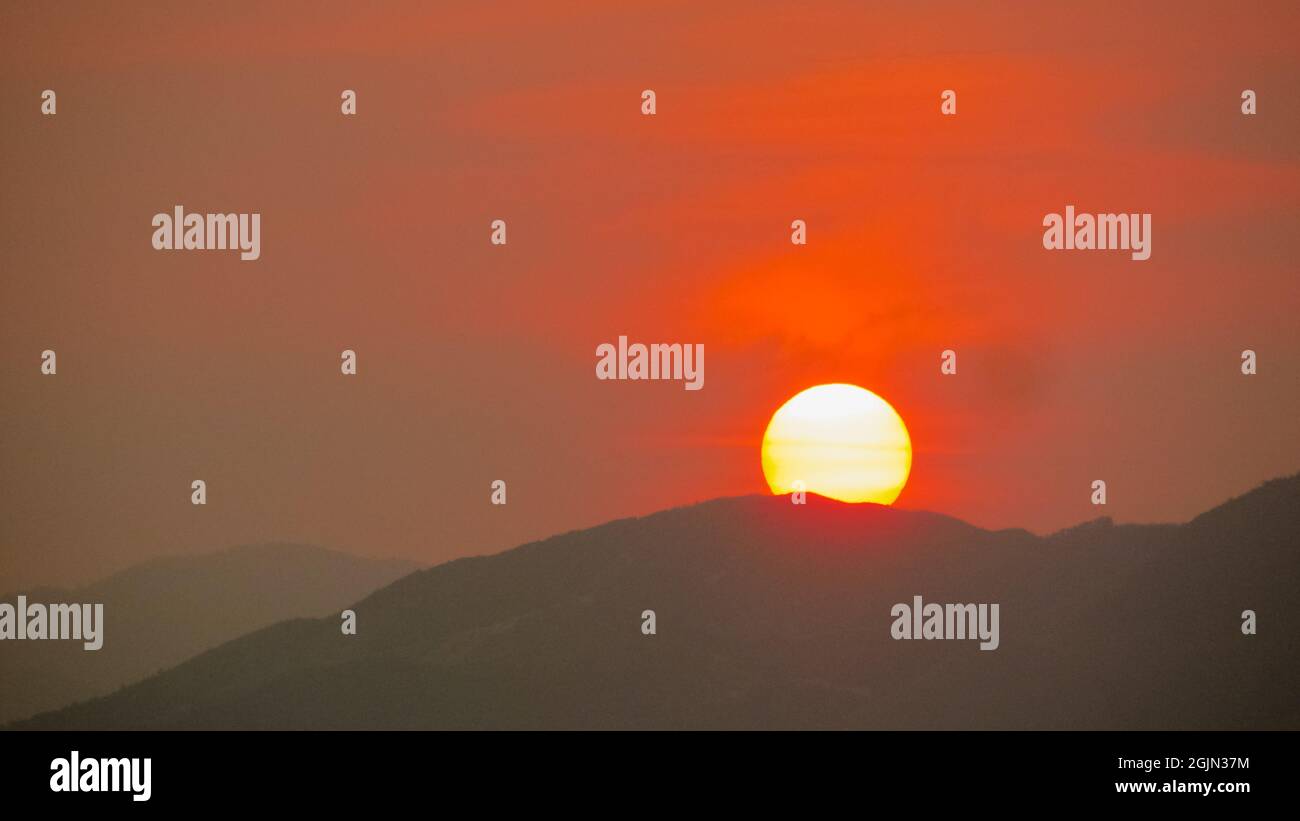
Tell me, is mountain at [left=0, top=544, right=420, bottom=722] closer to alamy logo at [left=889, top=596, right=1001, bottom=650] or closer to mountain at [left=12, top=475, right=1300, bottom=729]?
mountain at [left=12, top=475, right=1300, bottom=729]

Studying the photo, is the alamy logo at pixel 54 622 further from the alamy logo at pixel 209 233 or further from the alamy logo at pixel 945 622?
the alamy logo at pixel 945 622

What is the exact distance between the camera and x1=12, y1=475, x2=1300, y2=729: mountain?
12.6 meters

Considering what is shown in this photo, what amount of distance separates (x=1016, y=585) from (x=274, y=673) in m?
7.08

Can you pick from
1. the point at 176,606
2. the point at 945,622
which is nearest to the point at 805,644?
the point at 945,622

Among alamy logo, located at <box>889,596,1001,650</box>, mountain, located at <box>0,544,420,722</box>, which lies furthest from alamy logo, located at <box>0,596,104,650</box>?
alamy logo, located at <box>889,596,1001,650</box>

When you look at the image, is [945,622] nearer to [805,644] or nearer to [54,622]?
[805,644]

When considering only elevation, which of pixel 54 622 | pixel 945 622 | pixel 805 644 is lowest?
pixel 805 644

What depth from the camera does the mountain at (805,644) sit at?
41.2 feet

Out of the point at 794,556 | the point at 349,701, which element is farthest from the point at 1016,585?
the point at 349,701

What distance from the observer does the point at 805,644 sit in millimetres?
13422

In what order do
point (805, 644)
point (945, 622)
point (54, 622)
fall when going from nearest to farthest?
point (54, 622), point (945, 622), point (805, 644)

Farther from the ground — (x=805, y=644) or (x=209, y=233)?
(x=209, y=233)

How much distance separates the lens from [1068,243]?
12.1 m

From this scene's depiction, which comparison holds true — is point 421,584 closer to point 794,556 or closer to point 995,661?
point 794,556
